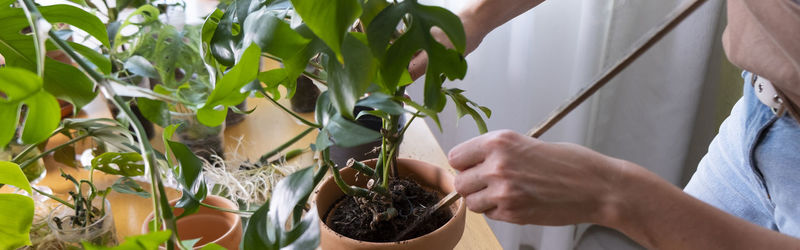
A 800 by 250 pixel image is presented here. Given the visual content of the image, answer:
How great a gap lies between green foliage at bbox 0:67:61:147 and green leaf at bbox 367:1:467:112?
7.9 inches

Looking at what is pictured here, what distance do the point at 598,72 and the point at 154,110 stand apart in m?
1.05

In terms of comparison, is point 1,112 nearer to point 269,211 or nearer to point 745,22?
point 269,211

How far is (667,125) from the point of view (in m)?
1.47

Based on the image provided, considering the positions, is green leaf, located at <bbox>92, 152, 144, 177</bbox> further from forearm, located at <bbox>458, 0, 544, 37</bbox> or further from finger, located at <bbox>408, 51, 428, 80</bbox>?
forearm, located at <bbox>458, 0, 544, 37</bbox>

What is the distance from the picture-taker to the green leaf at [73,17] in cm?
52

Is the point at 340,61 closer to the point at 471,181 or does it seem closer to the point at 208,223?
the point at 471,181

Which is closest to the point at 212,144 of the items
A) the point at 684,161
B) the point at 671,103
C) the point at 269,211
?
the point at 269,211

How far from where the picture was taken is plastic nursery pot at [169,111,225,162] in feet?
3.08

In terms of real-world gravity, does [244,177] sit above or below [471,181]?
below

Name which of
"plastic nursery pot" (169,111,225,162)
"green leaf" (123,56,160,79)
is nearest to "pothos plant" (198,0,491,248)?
"green leaf" (123,56,160,79)

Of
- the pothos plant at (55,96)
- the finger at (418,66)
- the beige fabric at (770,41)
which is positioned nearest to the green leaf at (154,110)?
the pothos plant at (55,96)

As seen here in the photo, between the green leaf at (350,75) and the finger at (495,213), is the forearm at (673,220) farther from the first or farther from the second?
the green leaf at (350,75)

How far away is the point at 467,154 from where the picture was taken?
65 centimetres

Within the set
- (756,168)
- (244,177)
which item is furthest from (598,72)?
(244,177)
